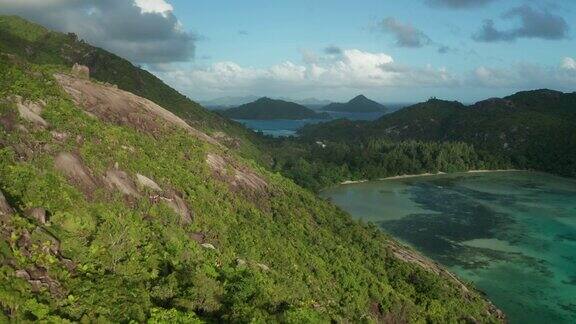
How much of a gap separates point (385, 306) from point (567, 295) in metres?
37.9

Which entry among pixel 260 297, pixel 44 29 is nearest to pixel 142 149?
pixel 260 297

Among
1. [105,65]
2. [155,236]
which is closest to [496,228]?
[155,236]

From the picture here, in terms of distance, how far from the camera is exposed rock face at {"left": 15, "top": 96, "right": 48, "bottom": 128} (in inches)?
1375

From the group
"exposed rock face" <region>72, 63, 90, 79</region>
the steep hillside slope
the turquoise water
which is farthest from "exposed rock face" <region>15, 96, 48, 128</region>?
the steep hillside slope

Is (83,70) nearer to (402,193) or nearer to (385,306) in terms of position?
(385,306)

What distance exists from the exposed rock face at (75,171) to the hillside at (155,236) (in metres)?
0.09

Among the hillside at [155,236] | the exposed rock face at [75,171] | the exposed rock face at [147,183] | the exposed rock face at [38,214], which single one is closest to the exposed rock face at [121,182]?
the hillside at [155,236]

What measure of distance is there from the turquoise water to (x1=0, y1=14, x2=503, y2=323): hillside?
40.0ft

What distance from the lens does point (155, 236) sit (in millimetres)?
33094

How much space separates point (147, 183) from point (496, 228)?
3594 inches

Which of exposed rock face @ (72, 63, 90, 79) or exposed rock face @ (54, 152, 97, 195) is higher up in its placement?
exposed rock face @ (72, 63, 90, 79)

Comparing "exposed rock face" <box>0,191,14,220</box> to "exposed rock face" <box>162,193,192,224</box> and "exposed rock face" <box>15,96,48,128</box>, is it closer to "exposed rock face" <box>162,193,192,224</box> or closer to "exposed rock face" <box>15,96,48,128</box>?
"exposed rock face" <box>15,96,48,128</box>

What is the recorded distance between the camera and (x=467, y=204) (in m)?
138

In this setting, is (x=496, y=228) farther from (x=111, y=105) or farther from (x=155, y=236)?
(x=155, y=236)
